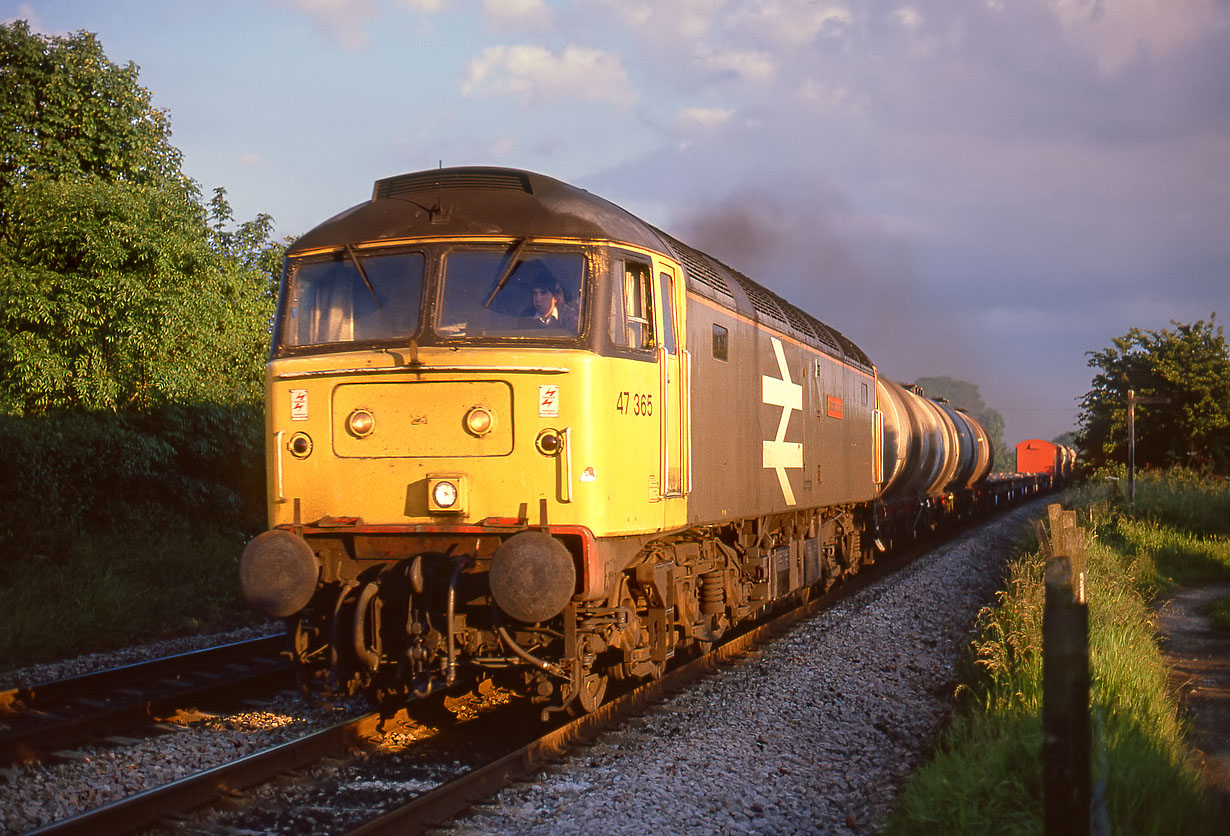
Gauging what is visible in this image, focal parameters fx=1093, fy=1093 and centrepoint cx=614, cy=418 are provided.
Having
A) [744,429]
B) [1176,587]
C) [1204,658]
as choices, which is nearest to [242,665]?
[744,429]

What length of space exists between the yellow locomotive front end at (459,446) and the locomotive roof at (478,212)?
0.02 m

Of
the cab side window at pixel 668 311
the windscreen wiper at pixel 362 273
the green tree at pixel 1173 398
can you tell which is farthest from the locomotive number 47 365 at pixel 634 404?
the green tree at pixel 1173 398

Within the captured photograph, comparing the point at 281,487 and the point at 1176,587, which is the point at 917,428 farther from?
the point at 281,487

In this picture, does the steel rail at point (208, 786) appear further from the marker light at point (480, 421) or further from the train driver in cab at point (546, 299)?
the train driver in cab at point (546, 299)

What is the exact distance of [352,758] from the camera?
6422 millimetres

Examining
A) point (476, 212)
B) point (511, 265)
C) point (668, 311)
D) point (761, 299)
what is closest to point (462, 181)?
point (476, 212)

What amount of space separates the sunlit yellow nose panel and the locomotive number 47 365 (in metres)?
0.70

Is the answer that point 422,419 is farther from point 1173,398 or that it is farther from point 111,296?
point 1173,398

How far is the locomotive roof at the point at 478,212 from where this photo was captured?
22.3 ft

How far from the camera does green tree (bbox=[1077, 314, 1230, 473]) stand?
29562 millimetres

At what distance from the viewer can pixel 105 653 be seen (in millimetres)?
10008

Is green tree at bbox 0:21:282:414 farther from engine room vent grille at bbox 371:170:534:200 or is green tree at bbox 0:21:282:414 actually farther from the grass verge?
engine room vent grille at bbox 371:170:534:200

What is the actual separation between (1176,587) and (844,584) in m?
4.22

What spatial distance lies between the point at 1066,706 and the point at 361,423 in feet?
14.3
